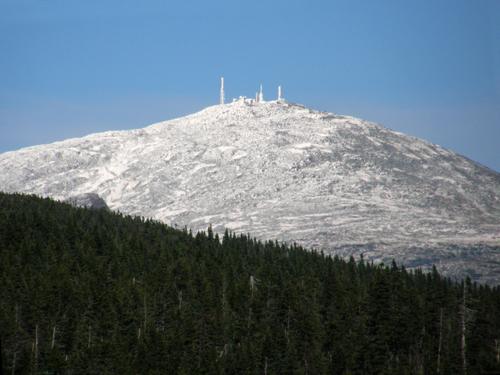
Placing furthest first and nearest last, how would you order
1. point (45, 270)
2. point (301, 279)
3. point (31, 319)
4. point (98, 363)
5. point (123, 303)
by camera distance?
point (301, 279)
point (45, 270)
point (123, 303)
point (31, 319)
point (98, 363)

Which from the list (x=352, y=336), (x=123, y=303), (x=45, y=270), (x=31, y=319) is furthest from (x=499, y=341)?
(x=45, y=270)

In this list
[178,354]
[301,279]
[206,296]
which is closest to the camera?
[178,354]

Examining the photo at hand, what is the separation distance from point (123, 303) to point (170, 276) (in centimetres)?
2671

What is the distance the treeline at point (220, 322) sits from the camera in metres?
112

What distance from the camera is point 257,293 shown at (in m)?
151

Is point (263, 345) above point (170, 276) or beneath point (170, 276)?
beneath

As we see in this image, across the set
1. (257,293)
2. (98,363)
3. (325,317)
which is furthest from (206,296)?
(98,363)

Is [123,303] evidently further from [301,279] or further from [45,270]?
[301,279]

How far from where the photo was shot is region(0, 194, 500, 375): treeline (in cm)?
11156

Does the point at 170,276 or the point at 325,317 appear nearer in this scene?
the point at 325,317

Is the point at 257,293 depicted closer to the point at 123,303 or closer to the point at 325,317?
Answer: the point at 325,317

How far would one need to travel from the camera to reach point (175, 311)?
455ft

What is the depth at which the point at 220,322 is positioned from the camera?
133000 mm

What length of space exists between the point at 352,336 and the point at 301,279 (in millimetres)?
51134
